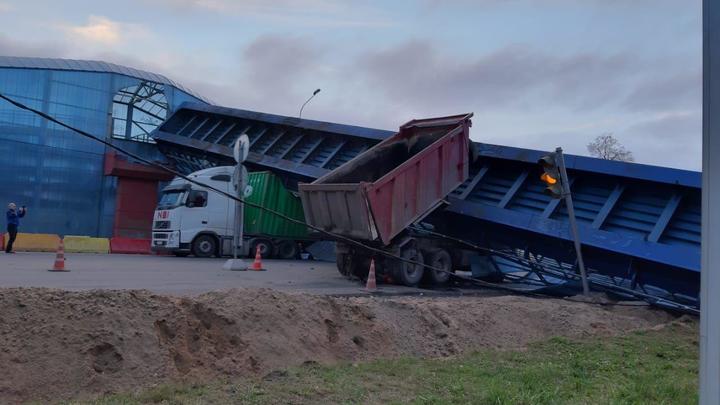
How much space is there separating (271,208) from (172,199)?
11.8ft

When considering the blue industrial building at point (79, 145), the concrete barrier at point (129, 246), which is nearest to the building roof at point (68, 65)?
the blue industrial building at point (79, 145)

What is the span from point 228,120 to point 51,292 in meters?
18.8

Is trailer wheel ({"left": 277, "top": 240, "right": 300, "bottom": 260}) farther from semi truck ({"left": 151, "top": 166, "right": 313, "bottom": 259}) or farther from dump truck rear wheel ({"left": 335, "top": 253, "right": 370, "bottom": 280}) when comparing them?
dump truck rear wheel ({"left": 335, "top": 253, "right": 370, "bottom": 280})

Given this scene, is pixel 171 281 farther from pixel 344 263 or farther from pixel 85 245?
pixel 85 245

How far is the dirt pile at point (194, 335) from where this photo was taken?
462cm

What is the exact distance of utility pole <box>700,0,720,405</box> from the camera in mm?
2121

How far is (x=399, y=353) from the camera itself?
662 centimetres

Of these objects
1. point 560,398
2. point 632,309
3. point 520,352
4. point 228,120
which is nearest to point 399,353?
point 520,352

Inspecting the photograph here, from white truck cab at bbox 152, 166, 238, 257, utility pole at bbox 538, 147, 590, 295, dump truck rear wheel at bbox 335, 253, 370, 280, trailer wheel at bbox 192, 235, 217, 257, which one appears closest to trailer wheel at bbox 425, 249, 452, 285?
dump truck rear wheel at bbox 335, 253, 370, 280

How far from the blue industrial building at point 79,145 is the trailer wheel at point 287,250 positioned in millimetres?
8054

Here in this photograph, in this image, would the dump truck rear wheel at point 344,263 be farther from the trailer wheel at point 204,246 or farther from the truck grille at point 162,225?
the truck grille at point 162,225

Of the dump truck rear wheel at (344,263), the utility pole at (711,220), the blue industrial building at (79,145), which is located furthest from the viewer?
the blue industrial building at (79,145)

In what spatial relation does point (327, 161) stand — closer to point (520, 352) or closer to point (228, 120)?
point (228, 120)

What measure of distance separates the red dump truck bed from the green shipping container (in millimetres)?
8696
